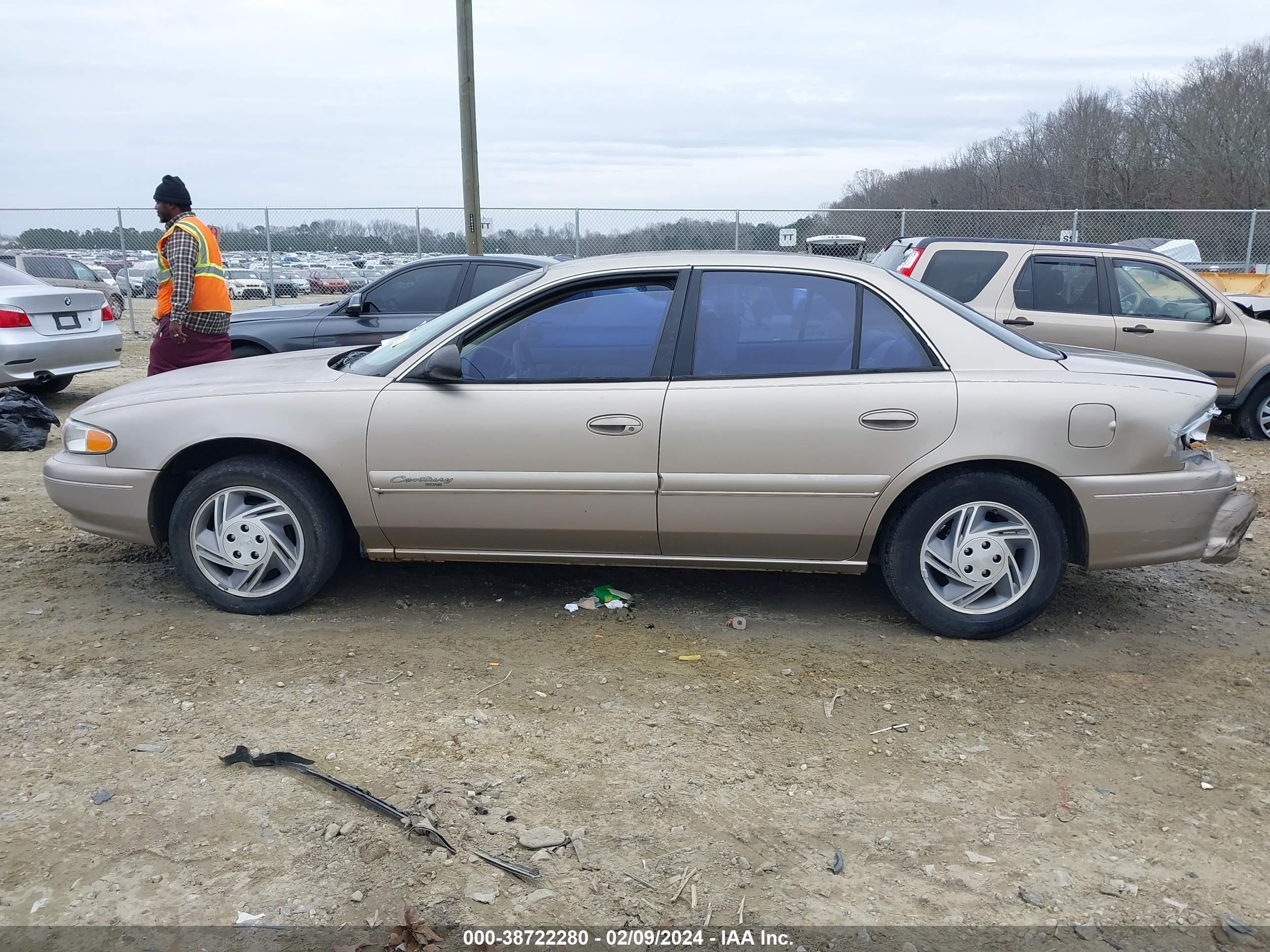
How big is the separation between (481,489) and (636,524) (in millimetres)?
672

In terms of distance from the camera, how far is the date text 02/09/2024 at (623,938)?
2539 mm


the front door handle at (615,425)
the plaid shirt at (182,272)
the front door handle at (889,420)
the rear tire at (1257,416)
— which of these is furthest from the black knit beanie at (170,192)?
the rear tire at (1257,416)

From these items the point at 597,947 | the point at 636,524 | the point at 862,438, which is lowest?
the point at 597,947

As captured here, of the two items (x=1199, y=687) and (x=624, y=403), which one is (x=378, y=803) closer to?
(x=624, y=403)

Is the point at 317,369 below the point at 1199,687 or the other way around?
the other way around

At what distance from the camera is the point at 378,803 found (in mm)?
3107

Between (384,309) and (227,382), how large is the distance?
177 inches

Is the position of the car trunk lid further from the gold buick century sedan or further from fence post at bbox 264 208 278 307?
fence post at bbox 264 208 278 307

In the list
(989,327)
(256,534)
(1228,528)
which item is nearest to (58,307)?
(256,534)

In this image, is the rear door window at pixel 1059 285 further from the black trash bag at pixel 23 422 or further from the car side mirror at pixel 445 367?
the black trash bag at pixel 23 422

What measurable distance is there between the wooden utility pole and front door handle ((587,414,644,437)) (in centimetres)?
817

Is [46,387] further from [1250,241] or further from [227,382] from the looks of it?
[1250,241]

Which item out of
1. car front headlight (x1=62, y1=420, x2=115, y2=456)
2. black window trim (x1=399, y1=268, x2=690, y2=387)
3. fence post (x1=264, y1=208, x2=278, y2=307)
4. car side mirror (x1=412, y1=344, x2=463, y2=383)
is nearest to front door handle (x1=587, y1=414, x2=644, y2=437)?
black window trim (x1=399, y1=268, x2=690, y2=387)

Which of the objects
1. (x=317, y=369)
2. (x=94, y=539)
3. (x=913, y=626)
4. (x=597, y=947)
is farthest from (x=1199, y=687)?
(x=94, y=539)
